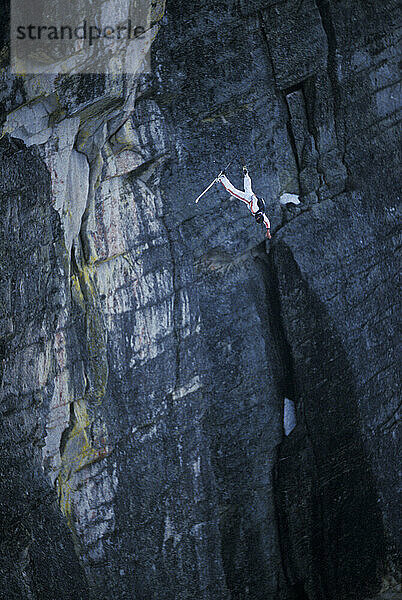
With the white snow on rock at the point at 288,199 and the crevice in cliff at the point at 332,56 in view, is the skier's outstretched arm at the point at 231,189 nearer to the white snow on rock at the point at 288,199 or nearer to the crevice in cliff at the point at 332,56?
the white snow on rock at the point at 288,199

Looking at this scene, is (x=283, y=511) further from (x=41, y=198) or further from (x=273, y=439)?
(x=41, y=198)

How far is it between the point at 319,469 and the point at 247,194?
97cm

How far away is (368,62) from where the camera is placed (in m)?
2.54

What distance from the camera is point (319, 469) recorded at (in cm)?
259

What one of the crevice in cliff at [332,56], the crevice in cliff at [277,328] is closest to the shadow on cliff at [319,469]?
the crevice in cliff at [277,328]

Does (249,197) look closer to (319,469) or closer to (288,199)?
(288,199)

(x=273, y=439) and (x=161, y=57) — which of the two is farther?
(x=273, y=439)

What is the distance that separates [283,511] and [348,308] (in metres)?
0.72

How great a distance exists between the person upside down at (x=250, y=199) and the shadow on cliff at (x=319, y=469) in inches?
4.0

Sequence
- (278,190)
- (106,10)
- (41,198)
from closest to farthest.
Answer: (106,10), (41,198), (278,190)

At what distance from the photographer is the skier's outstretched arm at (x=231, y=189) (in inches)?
93.0

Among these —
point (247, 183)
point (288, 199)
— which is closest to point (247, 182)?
point (247, 183)

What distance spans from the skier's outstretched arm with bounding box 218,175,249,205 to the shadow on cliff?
191 millimetres

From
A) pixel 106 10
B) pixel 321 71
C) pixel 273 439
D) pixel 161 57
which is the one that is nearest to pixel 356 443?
pixel 273 439
